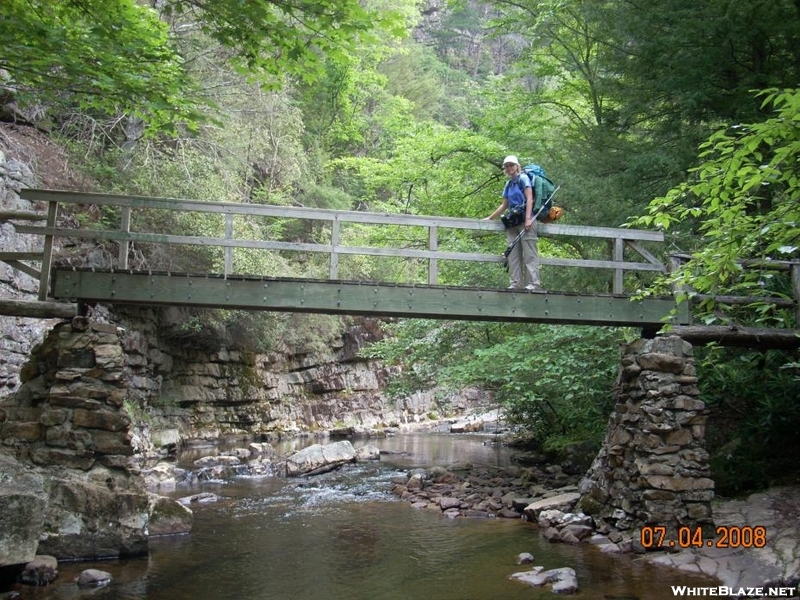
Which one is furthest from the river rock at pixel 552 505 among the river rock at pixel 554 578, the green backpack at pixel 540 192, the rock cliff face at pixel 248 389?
the rock cliff face at pixel 248 389

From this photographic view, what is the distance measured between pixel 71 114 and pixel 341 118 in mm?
17427

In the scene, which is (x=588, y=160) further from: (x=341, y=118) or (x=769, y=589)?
(x=341, y=118)

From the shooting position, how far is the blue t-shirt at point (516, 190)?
8914 millimetres

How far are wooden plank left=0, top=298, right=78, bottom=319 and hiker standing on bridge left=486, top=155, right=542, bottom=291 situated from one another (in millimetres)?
5650

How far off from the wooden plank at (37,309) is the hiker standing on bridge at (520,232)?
18.5 ft

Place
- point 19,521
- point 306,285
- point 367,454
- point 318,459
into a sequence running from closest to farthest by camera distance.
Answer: point 19,521 < point 306,285 < point 318,459 < point 367,454

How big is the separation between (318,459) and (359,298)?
7.11 m

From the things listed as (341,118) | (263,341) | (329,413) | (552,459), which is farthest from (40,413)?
(341,118)

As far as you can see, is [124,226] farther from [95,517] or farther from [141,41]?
[95,517]

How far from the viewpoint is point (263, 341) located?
2042 cm

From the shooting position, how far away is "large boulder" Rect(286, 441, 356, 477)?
14.0 m

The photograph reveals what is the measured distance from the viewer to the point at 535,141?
1535cm

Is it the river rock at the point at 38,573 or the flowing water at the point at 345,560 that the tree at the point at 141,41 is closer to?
the river rock at the point at 38,573

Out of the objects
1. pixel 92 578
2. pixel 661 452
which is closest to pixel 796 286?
pixel 661 452
